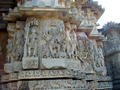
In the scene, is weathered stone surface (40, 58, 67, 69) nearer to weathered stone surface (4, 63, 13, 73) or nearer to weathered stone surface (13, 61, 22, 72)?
weathered stone surface (13, 61, 22, 72)

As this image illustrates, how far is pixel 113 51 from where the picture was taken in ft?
35.6

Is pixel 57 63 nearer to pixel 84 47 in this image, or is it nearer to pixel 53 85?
pixel 53 85

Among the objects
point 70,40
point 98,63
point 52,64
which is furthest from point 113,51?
point 52,64

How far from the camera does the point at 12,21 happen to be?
4.91 meters

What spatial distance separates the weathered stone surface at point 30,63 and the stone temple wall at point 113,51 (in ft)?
27.2

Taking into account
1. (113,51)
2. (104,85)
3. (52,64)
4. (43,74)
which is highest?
(113,51)

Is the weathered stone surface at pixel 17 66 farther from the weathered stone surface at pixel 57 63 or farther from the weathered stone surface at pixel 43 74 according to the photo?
the weathered stone surface at pixel 57 63

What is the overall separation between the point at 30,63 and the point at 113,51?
8.53 m

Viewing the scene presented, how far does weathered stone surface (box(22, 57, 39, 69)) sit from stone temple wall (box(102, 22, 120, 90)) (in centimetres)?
829

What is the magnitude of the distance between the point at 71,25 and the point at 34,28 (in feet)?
4.80

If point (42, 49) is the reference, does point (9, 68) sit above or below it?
below

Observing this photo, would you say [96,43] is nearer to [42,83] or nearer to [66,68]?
[66,68]

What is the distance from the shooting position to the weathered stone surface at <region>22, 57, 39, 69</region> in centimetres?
395

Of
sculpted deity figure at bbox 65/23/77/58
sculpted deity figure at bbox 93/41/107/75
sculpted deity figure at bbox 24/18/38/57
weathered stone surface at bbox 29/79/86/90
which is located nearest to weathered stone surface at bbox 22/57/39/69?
sculpted deity figure at bbox 24/18/38/57
